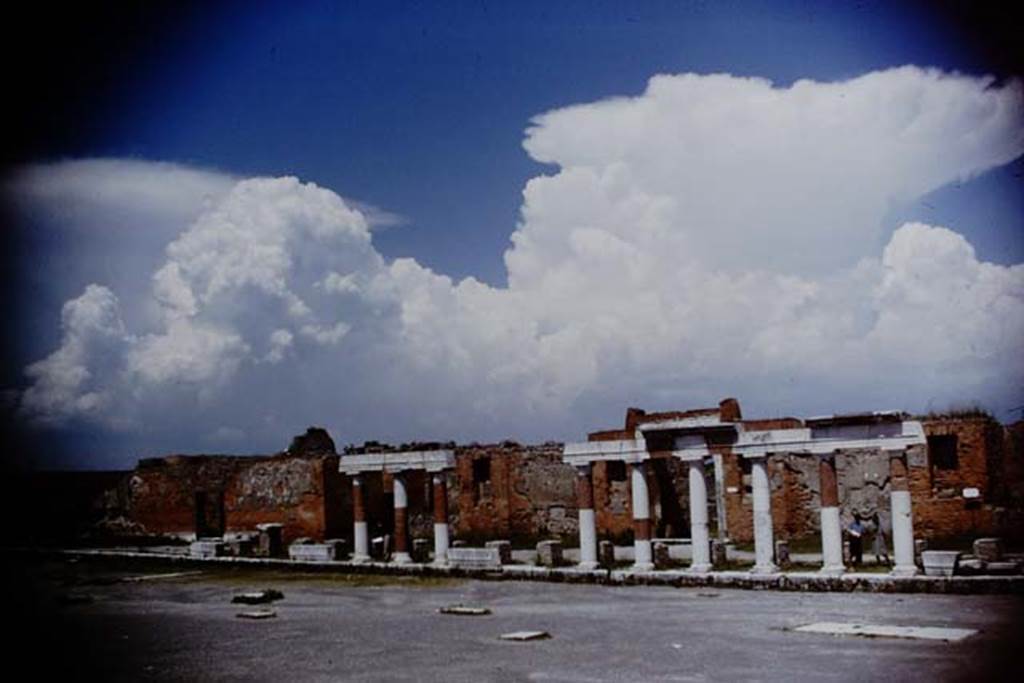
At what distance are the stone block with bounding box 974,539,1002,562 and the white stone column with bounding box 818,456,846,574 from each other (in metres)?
2.60

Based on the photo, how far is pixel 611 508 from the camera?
35.0 metres

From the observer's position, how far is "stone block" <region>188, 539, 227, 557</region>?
33250mm

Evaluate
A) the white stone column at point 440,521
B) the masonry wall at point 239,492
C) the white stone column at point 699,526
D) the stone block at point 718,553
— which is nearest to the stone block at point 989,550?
the white stone column at point 699,526

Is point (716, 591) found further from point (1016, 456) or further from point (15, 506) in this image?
point (15, 506)

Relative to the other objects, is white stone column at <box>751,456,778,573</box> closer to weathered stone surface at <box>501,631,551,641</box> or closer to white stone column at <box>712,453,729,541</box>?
weathered stone surface at <box>501,631,551,641</box>

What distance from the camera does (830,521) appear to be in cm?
2106

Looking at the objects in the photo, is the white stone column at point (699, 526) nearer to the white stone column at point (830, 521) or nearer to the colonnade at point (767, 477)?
the colonnade at point (767, 477)

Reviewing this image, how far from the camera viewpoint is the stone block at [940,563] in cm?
1919

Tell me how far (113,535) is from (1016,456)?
35448 millimetres

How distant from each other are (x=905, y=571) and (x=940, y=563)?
71 cm

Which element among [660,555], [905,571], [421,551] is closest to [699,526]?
[660,555]

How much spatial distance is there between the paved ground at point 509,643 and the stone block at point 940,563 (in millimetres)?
1092

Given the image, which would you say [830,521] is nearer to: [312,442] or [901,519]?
[901,519]

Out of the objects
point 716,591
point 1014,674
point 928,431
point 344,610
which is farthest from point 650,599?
point 928,431
